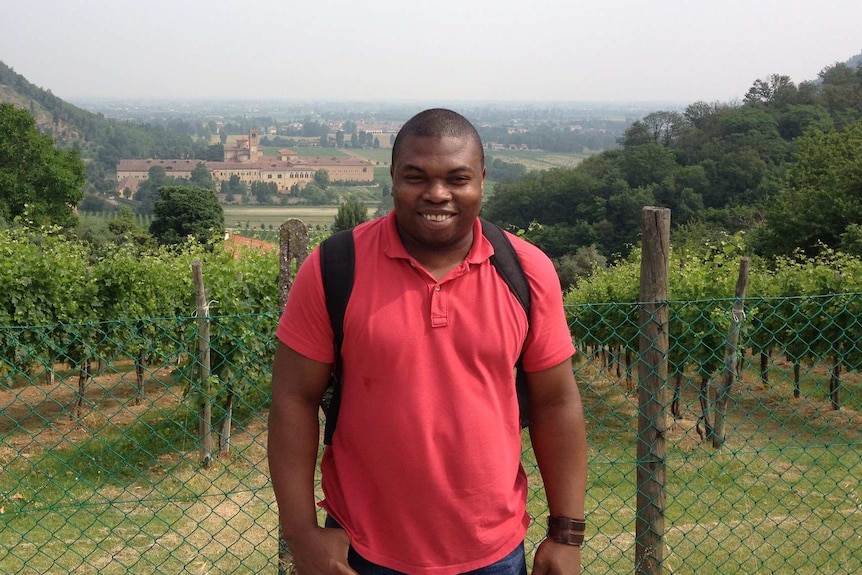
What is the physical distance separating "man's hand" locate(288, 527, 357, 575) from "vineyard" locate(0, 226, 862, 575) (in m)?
3.13

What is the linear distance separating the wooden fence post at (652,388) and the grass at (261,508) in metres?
0.18

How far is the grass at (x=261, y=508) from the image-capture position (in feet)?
17.2

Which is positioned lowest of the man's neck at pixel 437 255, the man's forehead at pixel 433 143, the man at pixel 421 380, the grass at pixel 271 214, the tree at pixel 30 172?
the grass at pixel 271 214

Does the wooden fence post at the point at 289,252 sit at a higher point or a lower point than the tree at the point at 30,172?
higher

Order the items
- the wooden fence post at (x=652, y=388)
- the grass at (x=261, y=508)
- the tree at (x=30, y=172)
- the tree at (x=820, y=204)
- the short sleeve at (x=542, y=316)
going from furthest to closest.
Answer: the tree at (x=30, y=172) → the tree at (x=820, y=204) → the grass at (x=261, y=508) → the wooden fence post at (x=652, y=388) → the short sleeve at (x=542, y=316)

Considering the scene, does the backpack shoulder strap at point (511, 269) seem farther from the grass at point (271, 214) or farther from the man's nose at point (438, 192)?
the grass at point (271, 214)

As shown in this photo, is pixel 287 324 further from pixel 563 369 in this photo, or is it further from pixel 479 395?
pixel 563 369

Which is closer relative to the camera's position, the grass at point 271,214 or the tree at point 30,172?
the tree at point 30,172

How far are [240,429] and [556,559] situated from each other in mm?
8511

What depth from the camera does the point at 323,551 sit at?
2.06 m

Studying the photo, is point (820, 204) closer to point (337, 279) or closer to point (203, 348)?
point (203, 348)

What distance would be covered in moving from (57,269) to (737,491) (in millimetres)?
8384

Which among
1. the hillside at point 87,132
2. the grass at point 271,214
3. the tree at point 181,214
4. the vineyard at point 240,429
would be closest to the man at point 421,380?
the vineyard at point 240,429

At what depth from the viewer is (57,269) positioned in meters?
11.1
